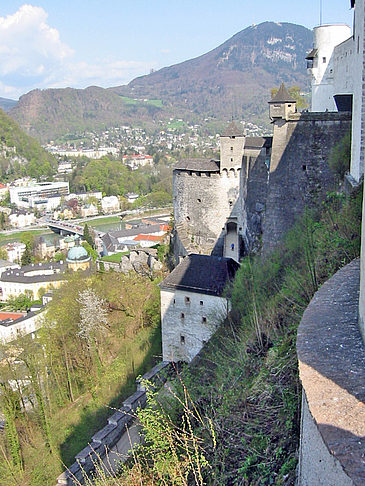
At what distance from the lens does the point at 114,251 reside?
5500cm

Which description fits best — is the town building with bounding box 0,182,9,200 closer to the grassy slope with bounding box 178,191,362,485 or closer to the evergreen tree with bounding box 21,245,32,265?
the evergreen tree with bounding box 21,245,32,265

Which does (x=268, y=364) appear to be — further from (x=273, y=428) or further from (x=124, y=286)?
(x=124, y=286)

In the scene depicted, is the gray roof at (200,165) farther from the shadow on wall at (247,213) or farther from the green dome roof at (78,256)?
the green dome roof at (78,256)

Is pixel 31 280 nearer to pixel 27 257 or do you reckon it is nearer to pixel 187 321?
pixel 27 257

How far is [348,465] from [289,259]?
25.3 ft

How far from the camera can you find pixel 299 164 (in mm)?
12633

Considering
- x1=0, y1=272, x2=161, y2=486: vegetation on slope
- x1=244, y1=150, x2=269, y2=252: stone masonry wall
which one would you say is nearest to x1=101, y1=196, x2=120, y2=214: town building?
x1=0, y1=272, x2=161, y2=486: vegetation on slope

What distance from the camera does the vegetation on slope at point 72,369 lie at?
13.6 meters

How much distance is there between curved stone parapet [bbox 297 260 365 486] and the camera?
284 centimetres

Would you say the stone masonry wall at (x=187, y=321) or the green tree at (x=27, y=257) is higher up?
the stone masonry wall at (x=187, y=321)

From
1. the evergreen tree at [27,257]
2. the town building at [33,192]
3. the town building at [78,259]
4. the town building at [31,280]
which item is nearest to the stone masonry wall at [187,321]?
the town building at [31,280]

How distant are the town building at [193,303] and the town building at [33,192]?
9208cm

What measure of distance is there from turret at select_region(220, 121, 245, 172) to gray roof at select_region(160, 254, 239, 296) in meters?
6.68

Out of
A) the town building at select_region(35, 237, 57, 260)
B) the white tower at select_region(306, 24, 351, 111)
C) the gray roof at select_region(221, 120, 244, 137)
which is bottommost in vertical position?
the town building at select_region(35, 237, 57, 260)
